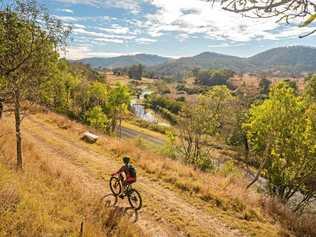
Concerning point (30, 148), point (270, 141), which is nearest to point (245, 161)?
point (270, 141)

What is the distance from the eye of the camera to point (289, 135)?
22.8 meters

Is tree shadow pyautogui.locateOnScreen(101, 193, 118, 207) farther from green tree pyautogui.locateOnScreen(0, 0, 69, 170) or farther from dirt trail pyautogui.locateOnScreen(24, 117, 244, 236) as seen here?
green tree pyautogui.locateOnScreen(0, 0, 69, 170)

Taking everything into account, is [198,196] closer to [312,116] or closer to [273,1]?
[312,116]

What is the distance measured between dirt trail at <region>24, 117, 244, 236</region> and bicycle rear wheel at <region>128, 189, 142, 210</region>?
0.29m

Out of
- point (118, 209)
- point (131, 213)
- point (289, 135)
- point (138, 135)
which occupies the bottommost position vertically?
point (138, 135)

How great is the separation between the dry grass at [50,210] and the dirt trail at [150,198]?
5.42 feet

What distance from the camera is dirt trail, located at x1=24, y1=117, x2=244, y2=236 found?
12656 millimetres

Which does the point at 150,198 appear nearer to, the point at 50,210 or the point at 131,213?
the point at 131,213

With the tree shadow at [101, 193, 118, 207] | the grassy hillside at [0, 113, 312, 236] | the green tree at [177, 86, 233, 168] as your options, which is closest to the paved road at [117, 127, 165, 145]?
the green tree at [177, 86, 233, 168]

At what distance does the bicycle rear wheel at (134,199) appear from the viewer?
1357 cm

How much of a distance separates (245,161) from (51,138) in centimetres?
4228

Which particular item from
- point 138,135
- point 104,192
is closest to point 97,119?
point 138,135

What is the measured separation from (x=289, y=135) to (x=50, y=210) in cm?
1811

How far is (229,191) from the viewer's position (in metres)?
16.7
